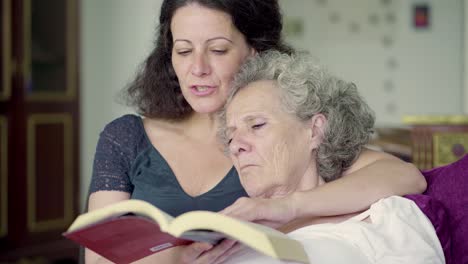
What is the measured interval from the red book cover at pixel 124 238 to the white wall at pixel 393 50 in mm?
6444

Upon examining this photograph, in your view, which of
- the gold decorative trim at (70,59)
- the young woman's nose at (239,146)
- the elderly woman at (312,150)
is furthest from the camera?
the gold decorative trim at (70,59)

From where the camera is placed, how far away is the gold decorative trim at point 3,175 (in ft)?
14.2

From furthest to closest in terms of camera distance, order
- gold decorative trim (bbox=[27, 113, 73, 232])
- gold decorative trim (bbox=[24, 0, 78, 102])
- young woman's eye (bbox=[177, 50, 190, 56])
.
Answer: gold decorative trim (bbox=[24, 0, 78, 102])
gold decorative trim (bbox=[27, 113, 73, 232])
young woman's eye (bbox=[177, 50, 190, 56])

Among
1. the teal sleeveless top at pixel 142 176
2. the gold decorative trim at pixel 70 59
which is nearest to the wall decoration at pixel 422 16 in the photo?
the gold decorative trim at pixel 70 59

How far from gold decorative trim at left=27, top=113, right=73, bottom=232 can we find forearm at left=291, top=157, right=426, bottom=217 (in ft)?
11.2

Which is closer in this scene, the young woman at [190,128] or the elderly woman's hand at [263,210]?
the elderly woman's hand at [263,210]

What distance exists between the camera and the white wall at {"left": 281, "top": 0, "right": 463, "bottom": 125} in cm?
748

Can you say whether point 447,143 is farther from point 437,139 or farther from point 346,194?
point 346,194

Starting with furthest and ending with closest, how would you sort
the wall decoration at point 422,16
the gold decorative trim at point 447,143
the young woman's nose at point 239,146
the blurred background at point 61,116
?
the wall decoration at point 422,16, the blurred background at point 61,116, the gold decorative trim at point 447,143, the young woman's nose at point 239,146

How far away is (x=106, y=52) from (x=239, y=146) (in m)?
4.17

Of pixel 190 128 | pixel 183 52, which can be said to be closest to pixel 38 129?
pixel 190 128

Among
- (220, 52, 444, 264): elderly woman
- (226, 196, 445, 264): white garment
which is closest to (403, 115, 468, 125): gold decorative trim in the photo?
(220, 52, 444, 264): elderly woman

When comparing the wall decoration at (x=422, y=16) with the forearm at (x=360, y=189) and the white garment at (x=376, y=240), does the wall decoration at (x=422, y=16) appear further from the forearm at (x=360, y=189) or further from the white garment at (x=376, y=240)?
the white garment at (x=376, y=240)

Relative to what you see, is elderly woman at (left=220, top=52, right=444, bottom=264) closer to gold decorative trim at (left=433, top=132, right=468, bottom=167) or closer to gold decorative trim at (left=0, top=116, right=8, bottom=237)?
gold decorative trim at (left=433, top=132, right=468, bottom=167)
